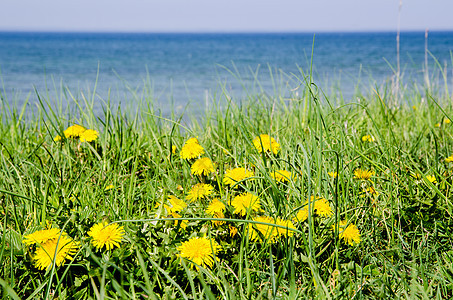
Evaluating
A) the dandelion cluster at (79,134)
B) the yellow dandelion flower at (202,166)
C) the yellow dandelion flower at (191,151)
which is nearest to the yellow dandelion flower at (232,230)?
the yellow dandelion flower at (202,166)

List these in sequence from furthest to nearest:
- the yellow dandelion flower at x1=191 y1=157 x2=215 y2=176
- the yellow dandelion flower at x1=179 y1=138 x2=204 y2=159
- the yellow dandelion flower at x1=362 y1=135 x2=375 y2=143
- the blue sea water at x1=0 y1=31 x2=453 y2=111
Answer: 1. the blue sea water at x1=0 y1=31 x2=453 y2=111
2. the yellow dandelion flower at x1=362 y1=135 x2=375 y2=143
3. the yellow dandelion flower at x1=179 y1=138 x2=204 y2=159
4. the yellow dandelion flower at x1=191 y1=157 x2=215 y2=176

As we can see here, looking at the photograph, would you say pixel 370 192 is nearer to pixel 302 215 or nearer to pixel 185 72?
pixel 302 215

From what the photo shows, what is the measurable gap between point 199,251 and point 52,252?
1.27 feet

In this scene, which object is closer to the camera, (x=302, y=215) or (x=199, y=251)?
(x=199, y=251)

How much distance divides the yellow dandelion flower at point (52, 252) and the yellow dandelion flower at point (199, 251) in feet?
0.96

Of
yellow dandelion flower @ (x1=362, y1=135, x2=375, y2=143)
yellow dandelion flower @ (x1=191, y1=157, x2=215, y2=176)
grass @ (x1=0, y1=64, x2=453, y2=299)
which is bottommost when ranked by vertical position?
grass @ (x1=0, y1=64, x2=453, y2=299)

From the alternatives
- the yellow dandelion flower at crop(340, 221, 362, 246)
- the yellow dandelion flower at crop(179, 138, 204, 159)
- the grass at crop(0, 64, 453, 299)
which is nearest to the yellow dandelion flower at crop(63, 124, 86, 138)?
the grass at crop(0, 64, 453, 299)

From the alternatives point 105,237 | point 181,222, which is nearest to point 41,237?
point 105,237

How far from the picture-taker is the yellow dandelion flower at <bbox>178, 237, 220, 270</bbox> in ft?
3.25

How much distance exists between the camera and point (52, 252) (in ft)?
3.23

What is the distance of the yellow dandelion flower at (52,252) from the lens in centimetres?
96

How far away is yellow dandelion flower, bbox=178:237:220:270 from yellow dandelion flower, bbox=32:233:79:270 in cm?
29

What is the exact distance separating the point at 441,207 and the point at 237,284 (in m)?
0.76

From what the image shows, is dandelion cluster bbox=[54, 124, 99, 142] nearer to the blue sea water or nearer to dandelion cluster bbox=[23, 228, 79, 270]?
the blue sea water
